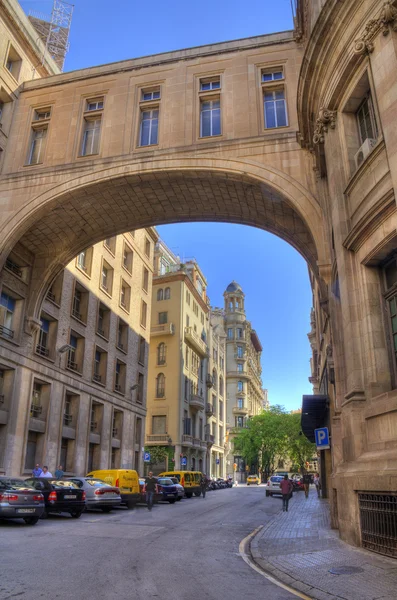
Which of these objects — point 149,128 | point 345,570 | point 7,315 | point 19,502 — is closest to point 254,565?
point 345,570

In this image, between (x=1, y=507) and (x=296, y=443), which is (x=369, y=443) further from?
(x=296, y=443)

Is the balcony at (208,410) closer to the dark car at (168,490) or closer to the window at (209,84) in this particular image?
the dark car at (168,490)

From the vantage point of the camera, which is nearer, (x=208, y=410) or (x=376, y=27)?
(x=376, y=27)

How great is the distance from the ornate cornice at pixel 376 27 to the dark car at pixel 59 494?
1529cm

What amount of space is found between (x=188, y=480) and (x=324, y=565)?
27.3 metres

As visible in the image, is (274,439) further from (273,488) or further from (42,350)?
(42,350)

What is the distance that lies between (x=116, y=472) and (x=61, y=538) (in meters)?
10.2

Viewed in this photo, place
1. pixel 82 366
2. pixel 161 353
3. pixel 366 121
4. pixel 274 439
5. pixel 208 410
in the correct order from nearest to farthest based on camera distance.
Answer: pixel 366 121, pixel 82 366, pixel 161 353, pixel 208 410, pixel 274 439

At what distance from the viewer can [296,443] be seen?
220 ft

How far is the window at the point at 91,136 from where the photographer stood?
893 inches

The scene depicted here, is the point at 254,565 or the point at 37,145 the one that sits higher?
the point at 37,145

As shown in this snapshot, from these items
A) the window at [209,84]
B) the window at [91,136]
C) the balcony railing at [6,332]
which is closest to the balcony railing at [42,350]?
the balcony railing at [6,332]

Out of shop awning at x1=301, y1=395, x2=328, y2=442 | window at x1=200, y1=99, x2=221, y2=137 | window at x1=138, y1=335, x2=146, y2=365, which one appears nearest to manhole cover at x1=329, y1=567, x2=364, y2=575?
shop awning at x1=301, y1=395, x2=328, y2=442

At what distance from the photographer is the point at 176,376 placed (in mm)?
53125
